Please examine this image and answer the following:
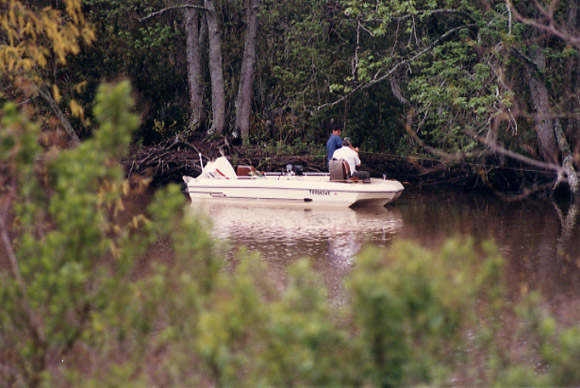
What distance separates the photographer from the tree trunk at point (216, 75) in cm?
2827

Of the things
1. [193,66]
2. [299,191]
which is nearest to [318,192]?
[299,191]

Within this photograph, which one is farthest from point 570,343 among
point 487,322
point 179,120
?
point 179,120

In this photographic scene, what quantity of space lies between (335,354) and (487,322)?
16.2 ft

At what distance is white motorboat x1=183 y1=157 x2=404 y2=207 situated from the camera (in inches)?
806

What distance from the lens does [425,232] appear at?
1677 centimetres

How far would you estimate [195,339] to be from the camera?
5.21 m

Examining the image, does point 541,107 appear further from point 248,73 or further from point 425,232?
point 248,73

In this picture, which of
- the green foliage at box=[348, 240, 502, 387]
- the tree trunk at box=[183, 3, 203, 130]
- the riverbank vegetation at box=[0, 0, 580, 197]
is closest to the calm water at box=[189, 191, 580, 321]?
the riverbank vegetation at box=[0, 0, 580, 197]

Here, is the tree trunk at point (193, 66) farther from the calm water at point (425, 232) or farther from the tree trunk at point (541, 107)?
the tree trunk at point (541, 107)

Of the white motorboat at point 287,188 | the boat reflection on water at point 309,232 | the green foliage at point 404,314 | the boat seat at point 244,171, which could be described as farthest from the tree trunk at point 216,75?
the green foliage at point 404,314

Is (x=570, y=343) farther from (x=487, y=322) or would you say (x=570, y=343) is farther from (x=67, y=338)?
(x=487, y=322)

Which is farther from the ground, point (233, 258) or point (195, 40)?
point (195, 40)

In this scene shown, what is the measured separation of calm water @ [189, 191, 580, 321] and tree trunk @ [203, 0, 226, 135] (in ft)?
24.6

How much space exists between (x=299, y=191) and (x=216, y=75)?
892cm
